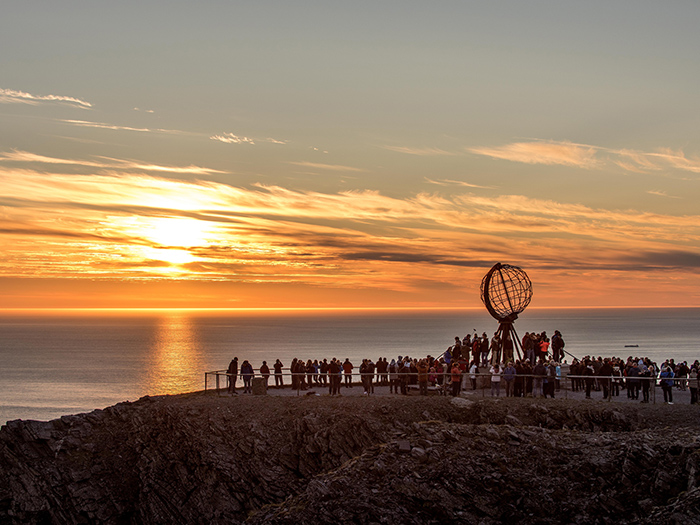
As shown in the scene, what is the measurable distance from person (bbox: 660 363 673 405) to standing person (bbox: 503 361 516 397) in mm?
5762

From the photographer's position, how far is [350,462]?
60.8 ft

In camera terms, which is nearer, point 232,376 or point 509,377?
point 509,377

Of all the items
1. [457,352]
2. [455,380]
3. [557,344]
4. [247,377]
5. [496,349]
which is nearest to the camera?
[455,380]

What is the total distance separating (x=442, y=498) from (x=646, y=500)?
203 inches

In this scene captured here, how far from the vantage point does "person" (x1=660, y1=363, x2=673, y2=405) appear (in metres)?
23.4

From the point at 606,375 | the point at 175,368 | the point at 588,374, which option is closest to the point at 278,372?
the point at 588,374

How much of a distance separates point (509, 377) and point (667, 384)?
239 inches

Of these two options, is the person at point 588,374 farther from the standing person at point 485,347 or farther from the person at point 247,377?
the person at point 247,377

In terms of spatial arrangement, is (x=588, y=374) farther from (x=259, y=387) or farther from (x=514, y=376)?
(x=259, y=387)

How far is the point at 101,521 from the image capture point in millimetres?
22469

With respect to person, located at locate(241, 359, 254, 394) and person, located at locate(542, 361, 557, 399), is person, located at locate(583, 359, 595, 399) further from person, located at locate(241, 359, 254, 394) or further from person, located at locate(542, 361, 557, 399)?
person, located at locate(241, 359, 254, 394)

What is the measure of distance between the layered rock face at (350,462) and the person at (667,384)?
3.42 ft

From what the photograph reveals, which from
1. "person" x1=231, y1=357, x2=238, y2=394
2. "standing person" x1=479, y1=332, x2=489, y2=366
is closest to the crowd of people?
"person" x1=231, y1=357, x2=238, y2=394

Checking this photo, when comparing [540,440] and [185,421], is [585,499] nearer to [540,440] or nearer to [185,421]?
[540,440]
